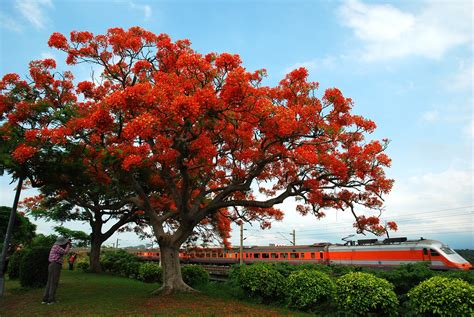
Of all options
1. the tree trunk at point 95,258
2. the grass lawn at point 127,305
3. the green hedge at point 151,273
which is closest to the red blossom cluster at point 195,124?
the grass lawn at point 127,305

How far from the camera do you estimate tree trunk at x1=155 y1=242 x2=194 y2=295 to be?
11820 millimetres

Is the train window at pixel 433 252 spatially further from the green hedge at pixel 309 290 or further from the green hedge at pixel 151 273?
the green hedge at pixel 151 273

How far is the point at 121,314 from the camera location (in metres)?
8.60

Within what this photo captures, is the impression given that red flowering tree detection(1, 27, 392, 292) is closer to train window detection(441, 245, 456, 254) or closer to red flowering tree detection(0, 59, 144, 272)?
red flowering tree detection(0, 59, 144, 272)

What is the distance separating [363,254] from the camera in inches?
922

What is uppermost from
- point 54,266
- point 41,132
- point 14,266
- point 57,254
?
point 41,132

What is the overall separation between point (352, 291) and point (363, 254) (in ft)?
55.8

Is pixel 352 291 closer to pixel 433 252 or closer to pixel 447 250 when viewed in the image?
pixel 433 252

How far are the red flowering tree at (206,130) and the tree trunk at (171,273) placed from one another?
3 cm

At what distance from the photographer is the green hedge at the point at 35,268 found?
1313cm

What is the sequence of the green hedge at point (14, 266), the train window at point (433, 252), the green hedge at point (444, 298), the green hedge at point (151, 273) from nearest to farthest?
the green hedge at point (444, 298) < the green hedge at point (14, 266) < the green hedge at point (151, 273) < the train window at point (433, 252)

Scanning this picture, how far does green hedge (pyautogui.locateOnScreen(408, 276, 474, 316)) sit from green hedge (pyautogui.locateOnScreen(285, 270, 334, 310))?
2.04 metres

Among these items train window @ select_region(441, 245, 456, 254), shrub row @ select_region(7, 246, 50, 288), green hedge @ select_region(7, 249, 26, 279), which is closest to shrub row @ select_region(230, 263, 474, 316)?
shrub row @ select_region(7, 246, 50, 288)

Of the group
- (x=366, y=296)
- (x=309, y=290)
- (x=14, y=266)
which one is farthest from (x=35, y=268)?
(x=366, y=296)
